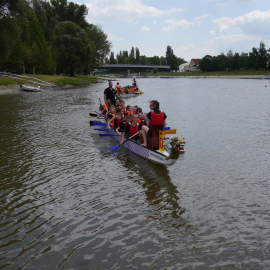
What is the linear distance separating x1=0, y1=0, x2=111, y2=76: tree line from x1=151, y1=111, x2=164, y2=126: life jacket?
1328 inches

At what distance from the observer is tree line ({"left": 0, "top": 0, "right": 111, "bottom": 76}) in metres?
38.7

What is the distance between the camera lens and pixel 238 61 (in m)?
131

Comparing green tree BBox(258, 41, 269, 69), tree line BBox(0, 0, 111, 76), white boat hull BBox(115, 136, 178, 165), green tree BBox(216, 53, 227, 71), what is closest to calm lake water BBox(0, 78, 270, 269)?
white boat hull BBox(115, 136, 178, 165)

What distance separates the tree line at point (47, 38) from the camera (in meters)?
38.7

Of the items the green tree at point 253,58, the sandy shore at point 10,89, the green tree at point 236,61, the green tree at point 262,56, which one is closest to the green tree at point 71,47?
the sandy shore at point 10,89

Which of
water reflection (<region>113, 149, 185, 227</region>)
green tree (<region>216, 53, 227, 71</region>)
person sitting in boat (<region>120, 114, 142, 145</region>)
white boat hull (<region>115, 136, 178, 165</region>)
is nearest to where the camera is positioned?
water reflection (<region>113, 149, 185, 227</region>)

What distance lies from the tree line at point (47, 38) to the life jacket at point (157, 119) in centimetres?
3372

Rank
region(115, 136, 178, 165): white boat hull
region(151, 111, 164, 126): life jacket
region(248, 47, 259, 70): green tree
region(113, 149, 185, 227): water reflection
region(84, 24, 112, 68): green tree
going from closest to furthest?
region(113, 149, 185, 227): water reflection, region(115, 136, 178, 165): white boat hull, region(151, 111, 164, 126): life jacket, region(84, 24, 112, 68): green tree, region(248, 47, 259, 70): green tree

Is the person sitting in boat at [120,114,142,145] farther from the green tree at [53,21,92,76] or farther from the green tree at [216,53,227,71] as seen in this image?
the green tree at [216,53,227,71]

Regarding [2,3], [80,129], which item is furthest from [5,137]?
[2,3]

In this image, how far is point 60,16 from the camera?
84.9 m

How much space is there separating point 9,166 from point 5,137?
5.00 meters

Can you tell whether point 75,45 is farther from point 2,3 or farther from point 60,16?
point 2,3

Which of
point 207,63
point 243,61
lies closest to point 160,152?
point 243,61
